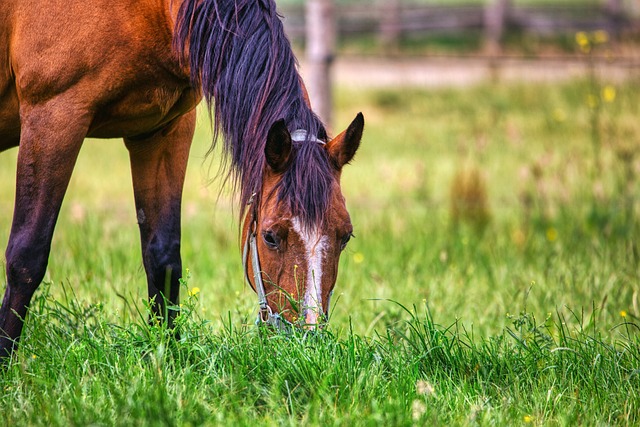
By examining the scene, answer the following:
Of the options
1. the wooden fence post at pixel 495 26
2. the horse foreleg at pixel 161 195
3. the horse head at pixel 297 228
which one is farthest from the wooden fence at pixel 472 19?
the horse head at pixel 297 228

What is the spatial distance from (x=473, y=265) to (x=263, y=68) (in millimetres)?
2489

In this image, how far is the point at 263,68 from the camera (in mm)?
3137

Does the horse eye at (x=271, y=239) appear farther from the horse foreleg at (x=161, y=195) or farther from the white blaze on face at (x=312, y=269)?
the horse foreleg at (x=161, y=195)

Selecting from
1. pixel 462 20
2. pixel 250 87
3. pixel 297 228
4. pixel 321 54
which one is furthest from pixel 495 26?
pixel 297 228

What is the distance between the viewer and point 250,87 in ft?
10.2

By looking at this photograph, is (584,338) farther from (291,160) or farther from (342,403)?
(291,160)

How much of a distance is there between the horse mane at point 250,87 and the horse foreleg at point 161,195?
1.59ft

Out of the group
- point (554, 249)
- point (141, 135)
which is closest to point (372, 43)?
point (554, 249)

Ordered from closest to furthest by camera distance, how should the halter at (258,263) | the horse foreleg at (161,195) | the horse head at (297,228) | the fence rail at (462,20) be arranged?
the horse head at (297,228), the halter at (258,263), the horse foreleg at (161,195), the fence rail at (462,20)

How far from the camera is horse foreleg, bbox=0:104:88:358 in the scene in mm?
3127

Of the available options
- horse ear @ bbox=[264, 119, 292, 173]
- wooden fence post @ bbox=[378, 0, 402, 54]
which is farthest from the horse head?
wooden fence post @ bbox=[378, 0, 402, 54]

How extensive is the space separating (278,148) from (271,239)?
32 cm

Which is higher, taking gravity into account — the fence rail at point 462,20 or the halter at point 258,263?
the fence rail at point 462,20

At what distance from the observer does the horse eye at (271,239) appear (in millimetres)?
2868
